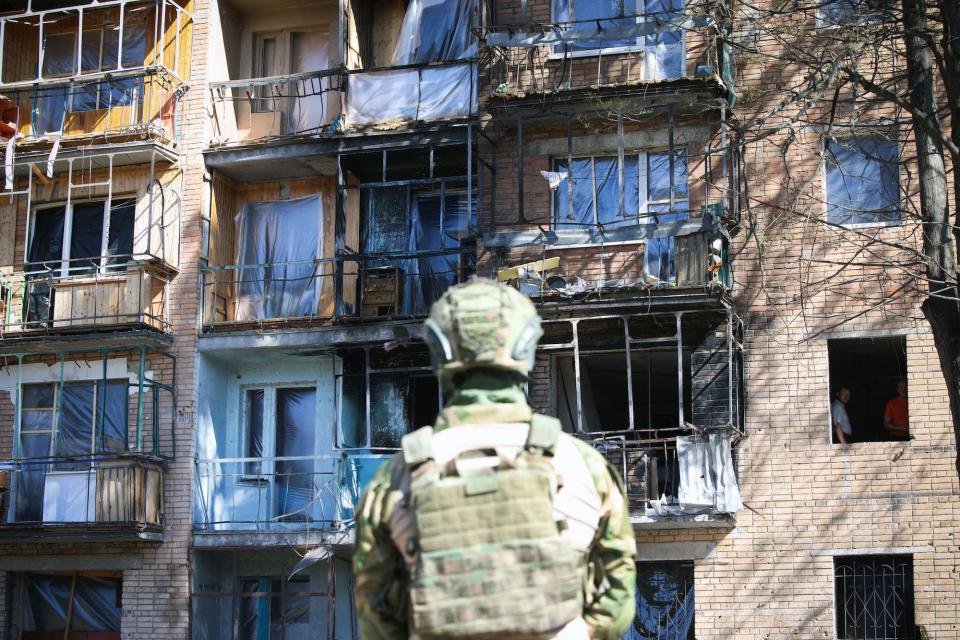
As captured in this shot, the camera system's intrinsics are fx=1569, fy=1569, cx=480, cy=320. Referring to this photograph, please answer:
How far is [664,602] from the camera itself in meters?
22.7

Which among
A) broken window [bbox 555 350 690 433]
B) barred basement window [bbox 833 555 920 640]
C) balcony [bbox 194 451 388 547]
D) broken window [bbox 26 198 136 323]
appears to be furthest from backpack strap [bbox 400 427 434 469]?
broken window [bbox 26 198 136 323]

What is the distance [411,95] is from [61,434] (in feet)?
26.5

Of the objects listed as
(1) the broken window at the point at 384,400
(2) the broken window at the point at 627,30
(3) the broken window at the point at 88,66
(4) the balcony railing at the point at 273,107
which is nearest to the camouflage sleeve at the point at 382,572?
(2) the broken window at the point at 627,30

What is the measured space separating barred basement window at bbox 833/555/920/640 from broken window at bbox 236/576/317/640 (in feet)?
27.3

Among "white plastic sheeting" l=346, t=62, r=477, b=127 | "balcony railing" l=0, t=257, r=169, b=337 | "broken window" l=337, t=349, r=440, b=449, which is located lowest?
"broken window" l=337, t=349, r=440, b=449

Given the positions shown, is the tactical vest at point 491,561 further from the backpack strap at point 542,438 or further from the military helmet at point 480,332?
the military helmet at point 480,332

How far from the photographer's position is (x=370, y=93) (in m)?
25.2

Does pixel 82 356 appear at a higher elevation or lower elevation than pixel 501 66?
lower

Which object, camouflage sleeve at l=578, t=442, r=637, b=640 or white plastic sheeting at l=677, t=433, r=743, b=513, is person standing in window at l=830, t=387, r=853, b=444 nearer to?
white plastic sheeting at l=677, t=433, r=743, b=513

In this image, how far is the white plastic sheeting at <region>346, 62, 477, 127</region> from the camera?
24.8m

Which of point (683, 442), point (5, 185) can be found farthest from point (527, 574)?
point (5, 185)

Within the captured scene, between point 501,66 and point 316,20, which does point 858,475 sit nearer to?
point 501,66

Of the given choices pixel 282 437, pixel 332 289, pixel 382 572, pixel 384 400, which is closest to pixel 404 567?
pixel 382 572

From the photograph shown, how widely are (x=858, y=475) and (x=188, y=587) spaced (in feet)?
34.1
